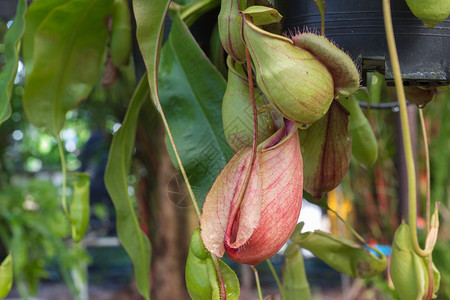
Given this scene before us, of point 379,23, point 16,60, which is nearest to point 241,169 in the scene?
point 379,23

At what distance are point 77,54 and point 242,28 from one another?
0.30 metres

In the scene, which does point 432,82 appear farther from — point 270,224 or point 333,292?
point 333,292

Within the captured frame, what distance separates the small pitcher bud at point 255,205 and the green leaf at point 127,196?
0.70 feet

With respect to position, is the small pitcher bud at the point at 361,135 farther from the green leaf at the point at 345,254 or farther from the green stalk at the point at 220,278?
the green stalk at the point at 220,278

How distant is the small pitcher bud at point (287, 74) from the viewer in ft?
0.83

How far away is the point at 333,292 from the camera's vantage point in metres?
3.97

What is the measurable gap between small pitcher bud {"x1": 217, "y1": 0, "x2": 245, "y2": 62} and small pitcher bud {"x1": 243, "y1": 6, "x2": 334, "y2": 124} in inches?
0.9

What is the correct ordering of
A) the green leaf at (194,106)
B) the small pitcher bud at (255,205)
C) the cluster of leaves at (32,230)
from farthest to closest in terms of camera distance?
the cluster of leaves at (32,230)
the green leaf at (194,106)
the small pitcher bud at (255,205)

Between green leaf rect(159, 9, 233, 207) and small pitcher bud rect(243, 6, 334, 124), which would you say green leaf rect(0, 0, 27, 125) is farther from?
small pitcher bud rect(243, 6, 334, 124)

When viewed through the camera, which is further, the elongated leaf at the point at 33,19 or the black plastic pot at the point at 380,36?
the elongated leaf at the point at 33,19

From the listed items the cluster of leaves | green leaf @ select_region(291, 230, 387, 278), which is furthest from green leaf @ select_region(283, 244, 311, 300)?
the cluster of leaves

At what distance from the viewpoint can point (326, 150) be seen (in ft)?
1.14

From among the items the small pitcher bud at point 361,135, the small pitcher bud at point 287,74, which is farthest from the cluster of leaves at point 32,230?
the small pitcher bud at point 287,74

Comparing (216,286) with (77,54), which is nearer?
(216,286)
